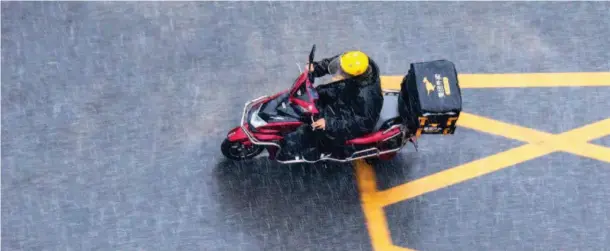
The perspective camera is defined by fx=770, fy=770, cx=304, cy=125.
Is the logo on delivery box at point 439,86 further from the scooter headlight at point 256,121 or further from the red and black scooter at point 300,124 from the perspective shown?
the scooter headlight at point 256,121

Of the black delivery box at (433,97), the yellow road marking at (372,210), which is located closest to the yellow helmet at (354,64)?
the black delivery box at (433,97)

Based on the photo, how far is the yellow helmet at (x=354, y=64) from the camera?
7.78 meters

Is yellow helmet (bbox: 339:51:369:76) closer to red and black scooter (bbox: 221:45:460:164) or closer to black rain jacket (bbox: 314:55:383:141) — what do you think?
black rain jacket (bbox: 314:55:383:141)

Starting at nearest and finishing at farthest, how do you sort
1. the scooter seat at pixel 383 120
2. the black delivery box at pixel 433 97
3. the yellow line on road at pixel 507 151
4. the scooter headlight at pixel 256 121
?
the black delivery box at pixel 433 97 < the scooter seat at pixel 383 120 < the scooter headlight at pixel 256 121 < the yellow line on road at pixel 507 151

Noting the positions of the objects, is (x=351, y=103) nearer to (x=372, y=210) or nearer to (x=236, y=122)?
(x=372, y=210)

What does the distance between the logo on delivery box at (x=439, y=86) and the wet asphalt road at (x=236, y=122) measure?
164cm

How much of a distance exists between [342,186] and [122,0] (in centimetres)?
416

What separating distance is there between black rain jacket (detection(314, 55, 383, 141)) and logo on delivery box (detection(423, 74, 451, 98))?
0.50 metres

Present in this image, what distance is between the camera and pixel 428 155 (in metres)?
9.46

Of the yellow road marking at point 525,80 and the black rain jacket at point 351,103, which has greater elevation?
the black rain jacket at point 351,103

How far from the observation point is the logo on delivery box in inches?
314

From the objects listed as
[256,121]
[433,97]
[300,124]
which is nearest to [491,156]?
[433,97]

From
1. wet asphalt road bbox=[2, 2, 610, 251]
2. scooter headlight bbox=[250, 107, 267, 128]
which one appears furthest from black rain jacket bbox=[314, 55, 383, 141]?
wet asphalt road bbox=[2, 2, 610, 251]

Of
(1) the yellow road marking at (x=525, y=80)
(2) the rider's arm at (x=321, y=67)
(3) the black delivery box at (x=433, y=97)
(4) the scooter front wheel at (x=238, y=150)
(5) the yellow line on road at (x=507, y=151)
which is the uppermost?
(2) the rider's arm at (x=321, y=67)
